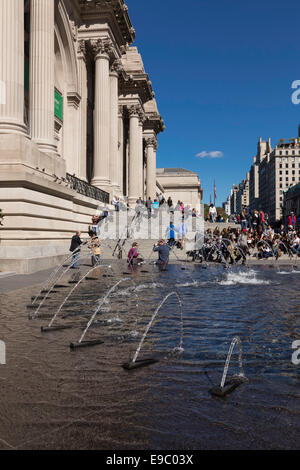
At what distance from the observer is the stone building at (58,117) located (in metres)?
16.5

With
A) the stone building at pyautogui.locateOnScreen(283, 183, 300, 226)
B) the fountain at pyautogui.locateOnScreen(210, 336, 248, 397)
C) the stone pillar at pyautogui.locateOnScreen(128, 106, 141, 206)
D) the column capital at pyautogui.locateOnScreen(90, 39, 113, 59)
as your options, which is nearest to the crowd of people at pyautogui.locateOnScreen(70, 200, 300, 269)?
the column capital at pyautogui.locateOnScreen(90, 39, 113, 59)

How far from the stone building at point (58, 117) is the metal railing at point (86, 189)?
0.07 meters

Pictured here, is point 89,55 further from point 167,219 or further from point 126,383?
point 126,383

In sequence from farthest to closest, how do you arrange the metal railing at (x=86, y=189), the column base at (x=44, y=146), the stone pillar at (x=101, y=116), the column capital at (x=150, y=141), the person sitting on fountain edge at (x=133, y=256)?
the column capital at (x=150, y=141) < the stone pillar at (x=101, y=116) < the metal railing at (x=86, y=189) < the person sitting on fountain edge at (x=133, y=256) < the column base at (x=44, y=146)

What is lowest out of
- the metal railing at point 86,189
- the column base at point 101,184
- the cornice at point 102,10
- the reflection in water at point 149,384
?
the reflection in water at point 149,384

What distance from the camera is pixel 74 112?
31.0m

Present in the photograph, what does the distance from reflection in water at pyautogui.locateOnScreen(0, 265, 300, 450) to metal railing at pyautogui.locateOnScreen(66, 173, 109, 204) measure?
667 inches

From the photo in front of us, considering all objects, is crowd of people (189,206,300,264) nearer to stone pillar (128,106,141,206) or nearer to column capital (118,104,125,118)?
stone pillar (128,106,141,206)

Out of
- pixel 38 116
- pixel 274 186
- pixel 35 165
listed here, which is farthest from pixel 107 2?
pixel 274 186

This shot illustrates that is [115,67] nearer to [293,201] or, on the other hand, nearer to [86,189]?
[86,189]

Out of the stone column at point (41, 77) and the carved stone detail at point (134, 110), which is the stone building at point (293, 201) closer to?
the carved stone detail at point (134, 110)

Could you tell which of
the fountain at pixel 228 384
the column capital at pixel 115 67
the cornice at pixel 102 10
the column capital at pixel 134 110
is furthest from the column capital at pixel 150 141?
the fountain at pixel 228 384

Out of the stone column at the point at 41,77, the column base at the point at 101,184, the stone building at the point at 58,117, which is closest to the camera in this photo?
the stone building at the point at 58,117
